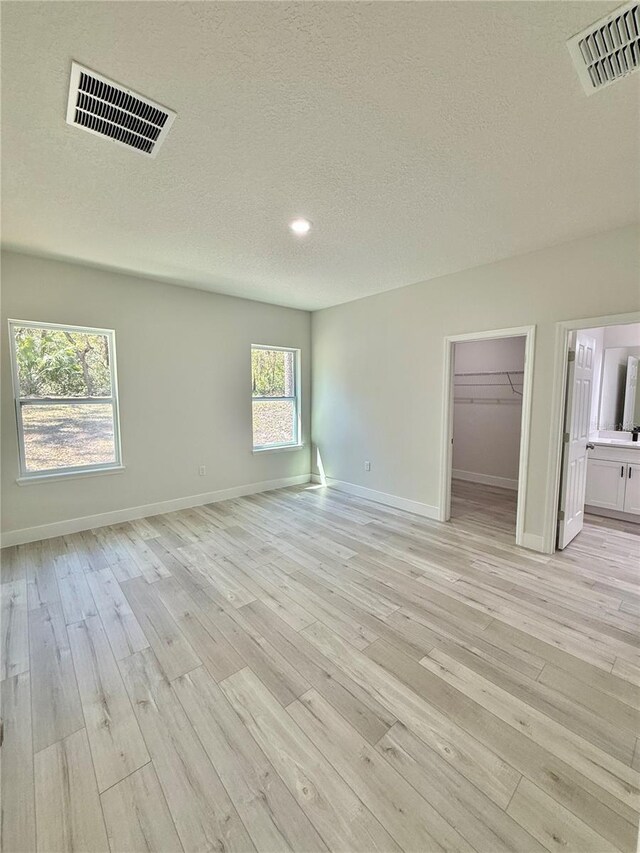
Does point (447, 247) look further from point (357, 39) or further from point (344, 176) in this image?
point (357, 39)

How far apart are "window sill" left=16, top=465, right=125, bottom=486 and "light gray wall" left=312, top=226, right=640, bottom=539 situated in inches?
118

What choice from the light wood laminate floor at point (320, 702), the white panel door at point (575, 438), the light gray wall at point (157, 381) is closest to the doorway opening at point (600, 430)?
the white panel door at point (575, 438)

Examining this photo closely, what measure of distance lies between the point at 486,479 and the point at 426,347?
3013 mm

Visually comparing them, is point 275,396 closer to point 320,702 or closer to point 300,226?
point 300,226

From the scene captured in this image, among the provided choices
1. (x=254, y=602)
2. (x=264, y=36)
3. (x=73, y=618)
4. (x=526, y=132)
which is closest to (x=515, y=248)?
(x=526, y=132)

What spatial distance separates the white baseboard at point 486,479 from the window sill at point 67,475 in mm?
5391

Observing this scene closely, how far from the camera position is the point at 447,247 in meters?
3.10

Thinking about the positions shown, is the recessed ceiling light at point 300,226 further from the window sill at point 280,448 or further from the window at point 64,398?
the window sill at point 280,448

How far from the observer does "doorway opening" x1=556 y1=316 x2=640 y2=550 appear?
126 inches

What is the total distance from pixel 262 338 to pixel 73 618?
156 inches

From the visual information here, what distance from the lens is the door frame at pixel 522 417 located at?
3.30m

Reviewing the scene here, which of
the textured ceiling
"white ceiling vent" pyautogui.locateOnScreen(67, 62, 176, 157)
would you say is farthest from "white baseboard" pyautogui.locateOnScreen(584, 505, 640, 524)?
"white ceiling vent" pyautogui.locateOnScreen(67, 62, 176, 157)

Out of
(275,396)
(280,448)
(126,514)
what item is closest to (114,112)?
(126,514)

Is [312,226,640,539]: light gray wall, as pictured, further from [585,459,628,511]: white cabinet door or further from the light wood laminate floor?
[585,459,628,511]: white cabinet door
